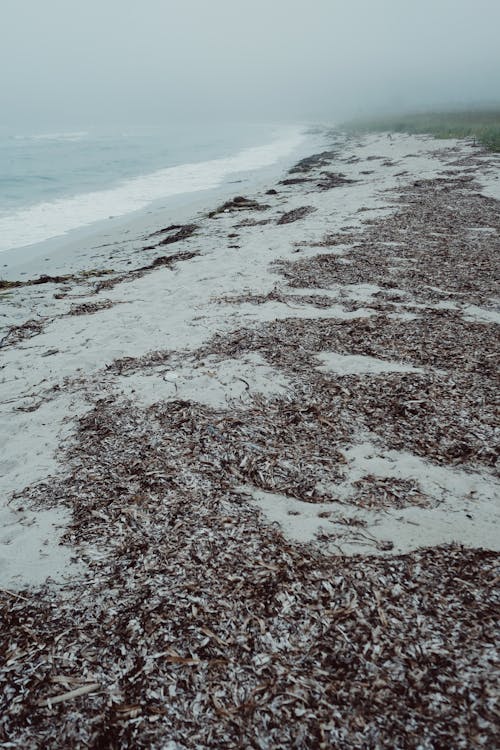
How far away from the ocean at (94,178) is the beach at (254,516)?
12.4 metres

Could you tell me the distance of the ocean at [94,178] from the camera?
62.4ft

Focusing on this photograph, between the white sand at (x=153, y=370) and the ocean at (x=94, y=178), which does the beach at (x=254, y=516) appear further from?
the ocean at (x=94, y=178)

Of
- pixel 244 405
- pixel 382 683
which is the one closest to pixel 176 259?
pixel 244 405

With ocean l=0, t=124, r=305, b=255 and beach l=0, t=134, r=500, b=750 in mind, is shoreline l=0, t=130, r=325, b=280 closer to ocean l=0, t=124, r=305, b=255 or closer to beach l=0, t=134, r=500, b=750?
ocean l=0, t=124, r=305, b=255

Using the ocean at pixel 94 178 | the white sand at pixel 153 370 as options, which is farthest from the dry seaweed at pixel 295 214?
the ocean at pixel 94 178

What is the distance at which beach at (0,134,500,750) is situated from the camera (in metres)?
2.35

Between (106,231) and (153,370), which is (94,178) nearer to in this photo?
(106,231)

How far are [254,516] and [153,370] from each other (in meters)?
2.84

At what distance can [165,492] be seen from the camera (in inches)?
149

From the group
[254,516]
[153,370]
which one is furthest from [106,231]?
[254,516]

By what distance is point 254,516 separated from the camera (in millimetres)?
3555

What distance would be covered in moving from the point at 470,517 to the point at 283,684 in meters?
1.96

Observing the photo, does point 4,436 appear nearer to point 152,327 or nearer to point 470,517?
point 152,327

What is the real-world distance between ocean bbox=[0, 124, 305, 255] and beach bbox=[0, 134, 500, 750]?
40.7 ft
